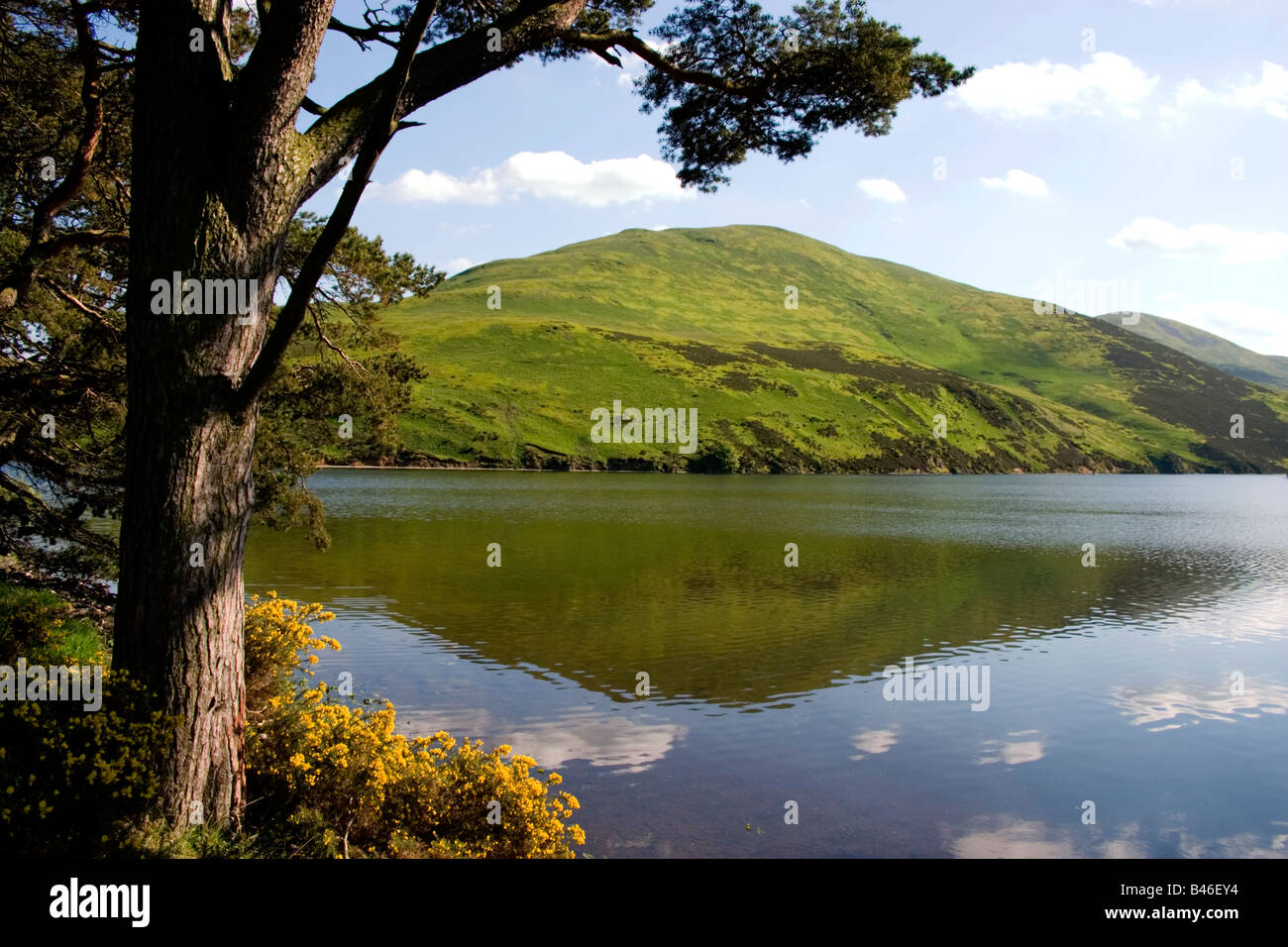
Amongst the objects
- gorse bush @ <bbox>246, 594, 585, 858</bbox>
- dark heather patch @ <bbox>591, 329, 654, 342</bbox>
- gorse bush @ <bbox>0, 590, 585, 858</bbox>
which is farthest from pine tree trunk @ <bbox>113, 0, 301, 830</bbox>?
dark heather patch @ <bbox>591, 329, 654, 342</bbox>

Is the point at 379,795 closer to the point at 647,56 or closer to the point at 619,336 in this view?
the point at 647,56

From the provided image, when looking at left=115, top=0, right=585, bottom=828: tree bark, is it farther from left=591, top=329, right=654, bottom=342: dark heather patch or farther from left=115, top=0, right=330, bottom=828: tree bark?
left=591, top=329, right=654, bottom=342: dark heather patch

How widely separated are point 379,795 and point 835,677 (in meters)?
14.6

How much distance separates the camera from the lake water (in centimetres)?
1330

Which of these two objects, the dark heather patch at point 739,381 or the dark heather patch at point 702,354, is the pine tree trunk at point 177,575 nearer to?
the dark heather patch at point 739,381

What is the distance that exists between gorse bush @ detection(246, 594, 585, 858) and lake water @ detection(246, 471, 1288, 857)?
2.83m

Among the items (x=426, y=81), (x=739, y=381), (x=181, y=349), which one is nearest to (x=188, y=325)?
(x=181, y=349)

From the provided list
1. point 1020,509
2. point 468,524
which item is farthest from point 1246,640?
point 1020,509

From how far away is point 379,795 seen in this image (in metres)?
9.07

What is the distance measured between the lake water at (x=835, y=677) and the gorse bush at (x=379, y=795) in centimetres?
283

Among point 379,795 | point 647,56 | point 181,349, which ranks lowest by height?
point 379,795
